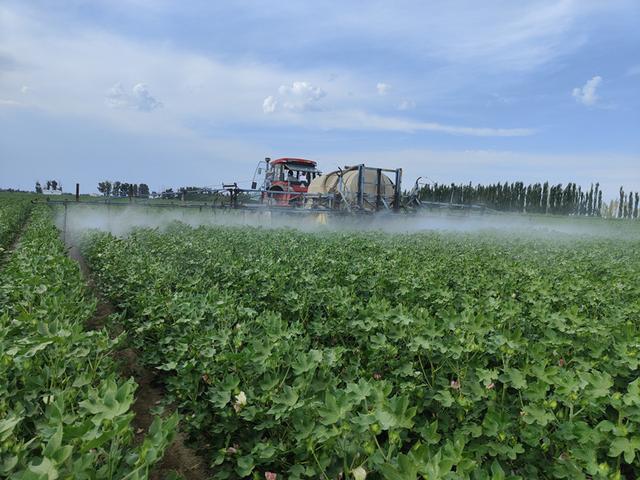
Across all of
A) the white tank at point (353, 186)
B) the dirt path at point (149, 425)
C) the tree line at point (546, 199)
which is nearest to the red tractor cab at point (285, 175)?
the white tank at point (353, 186)

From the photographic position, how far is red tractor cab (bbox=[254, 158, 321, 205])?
77.4 ft

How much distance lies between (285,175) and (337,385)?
21307 millimetres

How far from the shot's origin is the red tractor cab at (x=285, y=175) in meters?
23.6

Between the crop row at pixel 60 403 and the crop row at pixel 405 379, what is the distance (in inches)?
24.4

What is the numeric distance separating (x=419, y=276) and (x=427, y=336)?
237 centimetres

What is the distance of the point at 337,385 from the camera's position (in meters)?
3.03

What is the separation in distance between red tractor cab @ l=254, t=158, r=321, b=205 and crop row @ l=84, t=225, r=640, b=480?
18224mm

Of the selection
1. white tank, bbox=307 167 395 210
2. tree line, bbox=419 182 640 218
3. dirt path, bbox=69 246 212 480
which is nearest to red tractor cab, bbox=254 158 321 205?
white tank, bbox=307 167 395 210

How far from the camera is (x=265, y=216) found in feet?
68.5

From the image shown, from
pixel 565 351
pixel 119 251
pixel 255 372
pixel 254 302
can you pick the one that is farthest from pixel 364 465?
pixel 119 251

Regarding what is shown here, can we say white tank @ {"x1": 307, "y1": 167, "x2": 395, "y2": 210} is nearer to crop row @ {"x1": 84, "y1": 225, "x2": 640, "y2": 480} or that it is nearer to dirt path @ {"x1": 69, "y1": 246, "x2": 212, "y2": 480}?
crop row @ {"x1": 84, "y1": 225, "x2": 640, "y2": 480}

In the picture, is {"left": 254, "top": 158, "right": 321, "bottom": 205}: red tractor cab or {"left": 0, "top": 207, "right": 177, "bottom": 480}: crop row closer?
{"left": 0, "top": 207, "right": 177, "bottom": 480}: crop row

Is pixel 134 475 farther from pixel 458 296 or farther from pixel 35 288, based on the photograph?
pixel 458 296

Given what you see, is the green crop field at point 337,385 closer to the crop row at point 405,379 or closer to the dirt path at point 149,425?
the crop row at point 405,379
